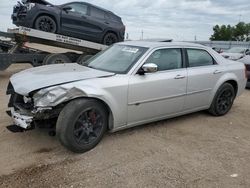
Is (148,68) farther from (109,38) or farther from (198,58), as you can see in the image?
(109,38)

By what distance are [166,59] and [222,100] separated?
187 centimetres

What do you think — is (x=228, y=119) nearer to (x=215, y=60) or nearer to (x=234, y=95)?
(x=234, y=95)

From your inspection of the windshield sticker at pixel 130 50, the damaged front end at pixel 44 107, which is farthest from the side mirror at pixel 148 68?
the damaged front end at pixel 44 107

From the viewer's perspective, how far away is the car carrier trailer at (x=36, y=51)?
1016 cm

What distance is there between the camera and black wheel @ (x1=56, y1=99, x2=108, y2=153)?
166 inches

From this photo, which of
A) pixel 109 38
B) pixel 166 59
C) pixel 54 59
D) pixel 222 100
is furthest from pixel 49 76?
pixel 109 38

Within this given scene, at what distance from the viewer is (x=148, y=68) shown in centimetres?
493

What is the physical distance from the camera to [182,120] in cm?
623

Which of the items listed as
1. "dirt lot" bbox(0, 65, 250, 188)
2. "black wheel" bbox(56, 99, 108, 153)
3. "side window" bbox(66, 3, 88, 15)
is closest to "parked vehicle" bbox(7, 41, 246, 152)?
"black wheel" bbox(56, 99, 108, 153)

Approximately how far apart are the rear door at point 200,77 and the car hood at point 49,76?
171cm

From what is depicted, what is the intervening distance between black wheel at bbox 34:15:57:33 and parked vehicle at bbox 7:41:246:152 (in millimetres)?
5740

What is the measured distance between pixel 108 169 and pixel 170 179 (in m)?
0.78

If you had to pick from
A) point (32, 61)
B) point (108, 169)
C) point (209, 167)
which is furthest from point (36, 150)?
point (32, 61)

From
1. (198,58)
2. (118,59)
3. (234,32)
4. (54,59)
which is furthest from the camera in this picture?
(234,32)
